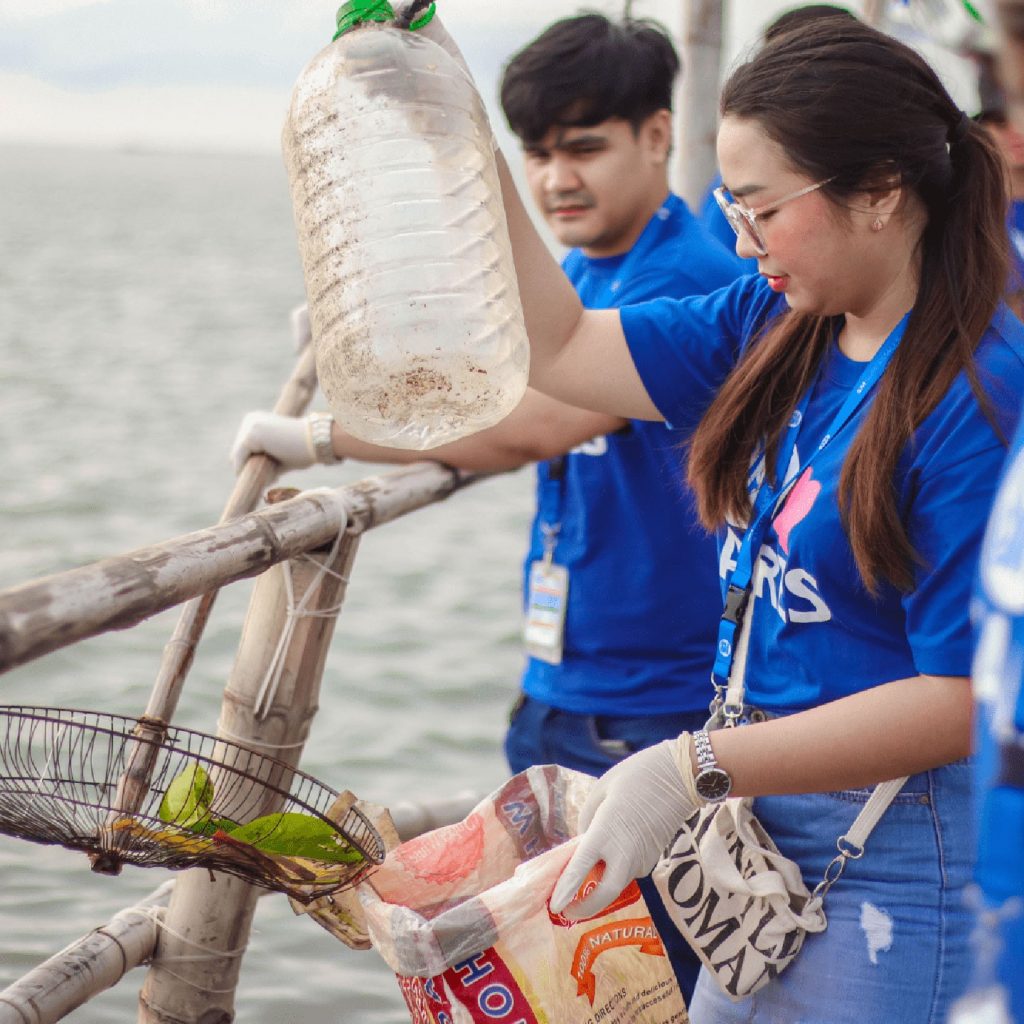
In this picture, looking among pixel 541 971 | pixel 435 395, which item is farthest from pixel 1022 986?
pixel 435 395

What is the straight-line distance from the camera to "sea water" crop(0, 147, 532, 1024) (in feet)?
13.0

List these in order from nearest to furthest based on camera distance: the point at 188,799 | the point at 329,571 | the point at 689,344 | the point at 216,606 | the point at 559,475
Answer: the point at 188,799 → the point at 689,344 → the point at 329,571 → the point at 559,475 → the point at 216,606

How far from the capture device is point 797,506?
173 cm

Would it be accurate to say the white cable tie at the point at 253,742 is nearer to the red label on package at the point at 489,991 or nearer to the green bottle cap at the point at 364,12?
the red label on package at the point at 489,991

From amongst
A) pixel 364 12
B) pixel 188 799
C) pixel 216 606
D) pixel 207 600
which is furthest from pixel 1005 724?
pixel 216 606

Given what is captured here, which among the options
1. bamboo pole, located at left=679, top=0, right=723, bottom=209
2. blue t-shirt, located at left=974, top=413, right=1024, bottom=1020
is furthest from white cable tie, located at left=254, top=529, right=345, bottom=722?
bamboo pole, located at left=679, top=0, right=723, bottom=209

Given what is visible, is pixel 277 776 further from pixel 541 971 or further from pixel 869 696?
pixel 869 696

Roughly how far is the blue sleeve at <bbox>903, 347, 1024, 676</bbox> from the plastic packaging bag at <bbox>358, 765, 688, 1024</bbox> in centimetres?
48

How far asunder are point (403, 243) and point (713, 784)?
901 millimetres

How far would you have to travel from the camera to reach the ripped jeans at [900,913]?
5.55ft

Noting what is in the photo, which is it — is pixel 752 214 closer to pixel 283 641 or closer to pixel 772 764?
pixel 772 764

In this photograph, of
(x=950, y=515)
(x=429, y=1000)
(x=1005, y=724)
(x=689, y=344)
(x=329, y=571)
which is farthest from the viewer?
(x=329, y=571)

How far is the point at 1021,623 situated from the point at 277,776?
148 cm

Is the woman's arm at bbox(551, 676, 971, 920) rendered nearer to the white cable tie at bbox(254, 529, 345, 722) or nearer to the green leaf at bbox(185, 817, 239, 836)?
the green leaf at bbox(185, 817, 239, 836)
